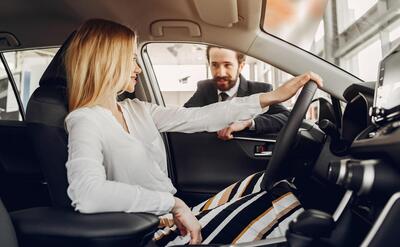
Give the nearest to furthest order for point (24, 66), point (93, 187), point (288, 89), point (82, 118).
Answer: point (93, 187) < point (82, 118) < point (288, 89) < point (24, 66)

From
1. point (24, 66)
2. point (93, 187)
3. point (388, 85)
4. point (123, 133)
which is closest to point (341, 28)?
point (24, 66)

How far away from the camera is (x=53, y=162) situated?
1.09 meters

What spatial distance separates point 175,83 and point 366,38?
162 cm

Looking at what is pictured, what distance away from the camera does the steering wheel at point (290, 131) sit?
43.7 inches

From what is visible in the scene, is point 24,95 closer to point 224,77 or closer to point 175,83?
point 175,83

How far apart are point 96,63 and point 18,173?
3.15 ft

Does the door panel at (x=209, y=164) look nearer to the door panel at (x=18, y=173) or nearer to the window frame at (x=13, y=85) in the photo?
the door panel at (x=18, y=173)

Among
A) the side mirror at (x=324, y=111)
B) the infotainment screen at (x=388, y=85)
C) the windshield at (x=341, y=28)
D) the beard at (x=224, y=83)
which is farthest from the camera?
the beard at (x=224, y=83)

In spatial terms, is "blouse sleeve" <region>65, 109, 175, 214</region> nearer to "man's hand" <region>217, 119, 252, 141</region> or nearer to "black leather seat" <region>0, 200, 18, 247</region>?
"black leather seat" <region>0, 200, 18, 247</region>

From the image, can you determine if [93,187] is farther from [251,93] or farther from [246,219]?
[251,93]

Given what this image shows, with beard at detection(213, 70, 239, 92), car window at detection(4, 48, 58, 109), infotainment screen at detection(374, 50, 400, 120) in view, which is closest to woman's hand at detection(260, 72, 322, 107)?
infotainment screen at detection(374, 50, 400, 120)

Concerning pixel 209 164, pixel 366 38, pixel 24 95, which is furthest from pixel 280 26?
pixel 366 38

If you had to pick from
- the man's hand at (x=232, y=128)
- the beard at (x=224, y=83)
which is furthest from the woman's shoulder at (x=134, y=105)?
the beard at (x=224, y=83)

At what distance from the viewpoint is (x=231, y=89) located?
2.13 meters
